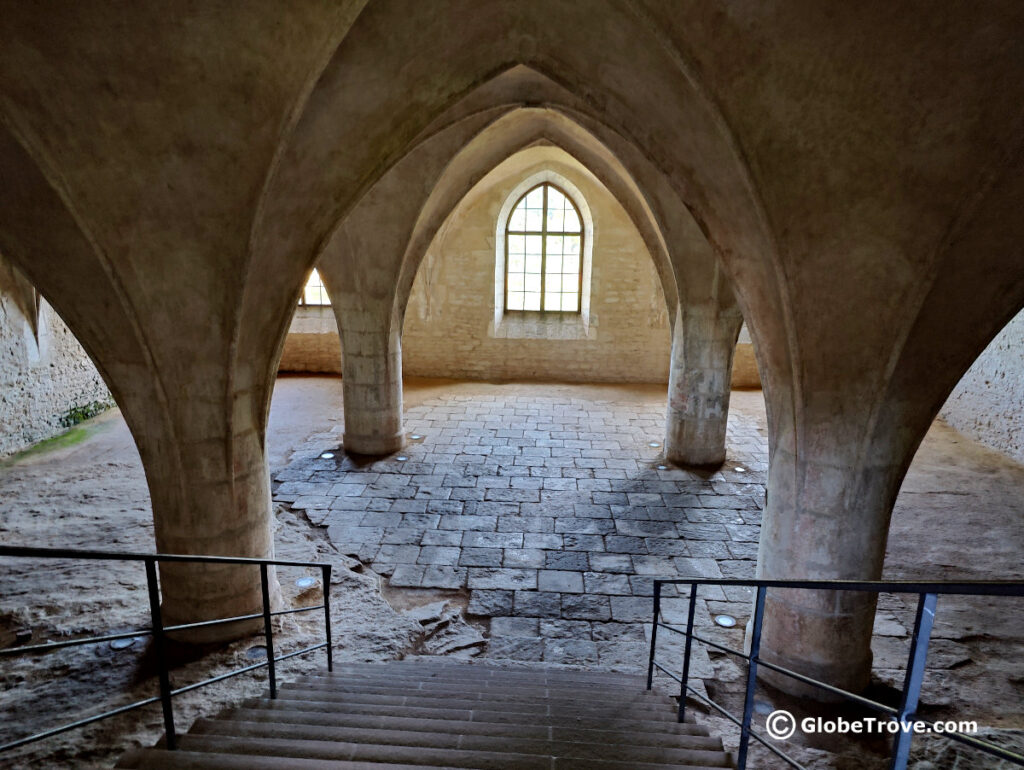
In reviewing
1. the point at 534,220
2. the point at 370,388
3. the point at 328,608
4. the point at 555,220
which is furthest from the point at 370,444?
the point at 555,220

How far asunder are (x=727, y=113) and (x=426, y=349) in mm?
11785

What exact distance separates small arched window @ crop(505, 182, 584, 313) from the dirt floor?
715 cm

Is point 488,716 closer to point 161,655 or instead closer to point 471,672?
point 471,672

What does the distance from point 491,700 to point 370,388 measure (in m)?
6.18

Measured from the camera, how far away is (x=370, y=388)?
30.4 ft

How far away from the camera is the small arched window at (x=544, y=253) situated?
46.5 feet

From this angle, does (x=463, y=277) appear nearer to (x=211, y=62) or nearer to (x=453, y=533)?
(x=453, y=533)

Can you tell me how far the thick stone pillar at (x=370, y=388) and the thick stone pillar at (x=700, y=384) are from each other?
168 inches

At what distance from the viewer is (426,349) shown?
14867 mm

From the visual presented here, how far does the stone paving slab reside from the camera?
17.7 ft

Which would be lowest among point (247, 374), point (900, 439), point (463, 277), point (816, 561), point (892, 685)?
point (892, 685)

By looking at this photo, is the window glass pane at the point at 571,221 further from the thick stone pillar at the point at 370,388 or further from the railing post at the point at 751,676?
the railing post at the point at 751,676

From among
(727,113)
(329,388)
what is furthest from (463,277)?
(727,113)

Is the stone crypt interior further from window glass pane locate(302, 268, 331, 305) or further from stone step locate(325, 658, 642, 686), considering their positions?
window glass pane locate(302, 268, 331, 305)
